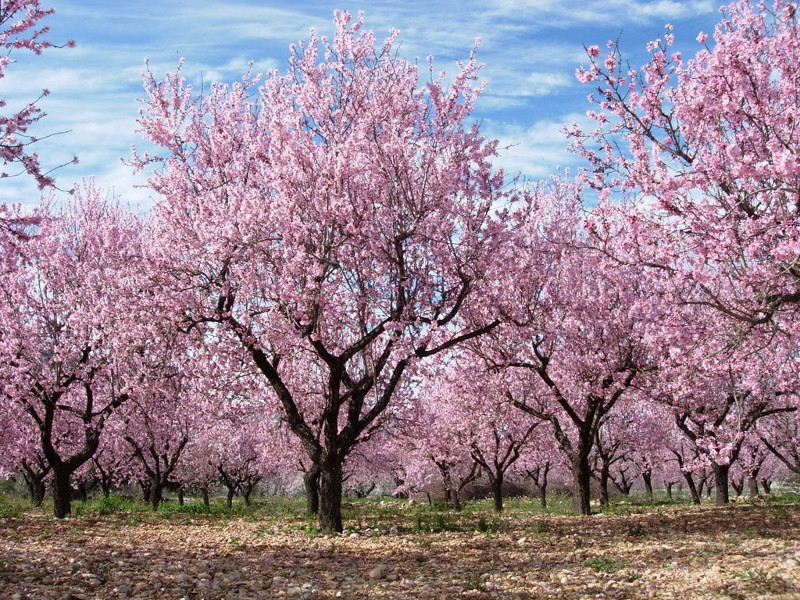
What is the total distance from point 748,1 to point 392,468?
140 feet

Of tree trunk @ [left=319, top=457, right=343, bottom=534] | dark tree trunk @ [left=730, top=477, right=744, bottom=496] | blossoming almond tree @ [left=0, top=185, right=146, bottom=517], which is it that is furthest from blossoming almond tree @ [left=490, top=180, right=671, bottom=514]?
dark tree trunk @ [left=730, top=477, right=744, bottom=496]

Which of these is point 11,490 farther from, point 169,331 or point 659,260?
point 659,260

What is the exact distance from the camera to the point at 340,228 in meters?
13.2

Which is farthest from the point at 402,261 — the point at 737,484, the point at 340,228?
the point at 737,484

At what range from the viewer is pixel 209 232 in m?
13.3

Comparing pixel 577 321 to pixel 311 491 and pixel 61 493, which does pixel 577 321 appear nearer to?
pixel 311 491

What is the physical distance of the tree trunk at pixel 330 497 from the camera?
45.5 ft

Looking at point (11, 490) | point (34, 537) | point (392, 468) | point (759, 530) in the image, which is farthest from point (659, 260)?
point (11, 490)

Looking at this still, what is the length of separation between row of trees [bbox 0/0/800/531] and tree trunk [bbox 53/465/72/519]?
0.05 m

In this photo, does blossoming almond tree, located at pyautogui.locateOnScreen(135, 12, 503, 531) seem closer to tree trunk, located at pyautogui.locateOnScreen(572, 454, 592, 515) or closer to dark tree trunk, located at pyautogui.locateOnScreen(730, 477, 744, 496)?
tree trunk, located at pyautogui.locateOnScreen(572, 454, 592, 515)

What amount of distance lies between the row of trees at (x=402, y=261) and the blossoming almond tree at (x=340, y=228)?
6 centimetres

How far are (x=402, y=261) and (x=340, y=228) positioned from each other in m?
1.42

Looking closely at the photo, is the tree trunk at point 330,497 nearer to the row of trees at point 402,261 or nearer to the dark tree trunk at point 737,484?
the row of trees at point 402,261

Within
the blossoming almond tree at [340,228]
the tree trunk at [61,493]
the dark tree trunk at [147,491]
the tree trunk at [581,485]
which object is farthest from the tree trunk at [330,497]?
the dark tree trunk at [147,491]
